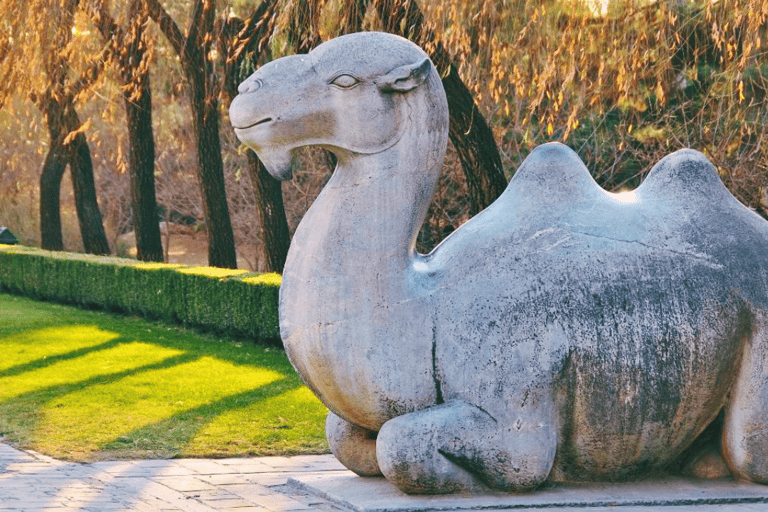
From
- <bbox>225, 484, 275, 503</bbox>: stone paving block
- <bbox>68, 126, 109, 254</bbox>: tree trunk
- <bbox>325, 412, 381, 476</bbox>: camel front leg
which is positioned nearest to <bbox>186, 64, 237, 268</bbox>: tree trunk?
<bbox>68, 126, 109, 254</bbox>: tree trunk

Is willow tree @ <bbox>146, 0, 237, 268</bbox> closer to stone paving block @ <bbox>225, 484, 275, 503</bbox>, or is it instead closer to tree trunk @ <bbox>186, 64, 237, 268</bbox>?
tree trunk @ <bbox>186, 64, 237, 268</bbox>

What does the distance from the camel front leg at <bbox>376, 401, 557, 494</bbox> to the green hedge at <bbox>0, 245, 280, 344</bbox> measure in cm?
786

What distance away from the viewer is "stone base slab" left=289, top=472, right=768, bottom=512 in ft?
15.8

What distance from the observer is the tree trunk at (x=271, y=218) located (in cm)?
1533

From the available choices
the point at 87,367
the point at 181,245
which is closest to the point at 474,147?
the point at 87,367

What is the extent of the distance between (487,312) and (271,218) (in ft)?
34.8

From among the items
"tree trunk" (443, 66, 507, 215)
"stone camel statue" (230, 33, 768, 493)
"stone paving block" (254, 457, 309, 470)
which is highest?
"tree trunk" (443, 66, 507, 215)

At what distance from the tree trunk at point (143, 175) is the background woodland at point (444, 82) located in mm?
26

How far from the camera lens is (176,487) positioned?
18.7 ft

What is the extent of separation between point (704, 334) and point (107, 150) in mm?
23497

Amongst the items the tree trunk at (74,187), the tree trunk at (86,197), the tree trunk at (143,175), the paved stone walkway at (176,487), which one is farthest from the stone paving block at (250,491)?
the tree trunk at (86,197)

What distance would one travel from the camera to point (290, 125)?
4992mm

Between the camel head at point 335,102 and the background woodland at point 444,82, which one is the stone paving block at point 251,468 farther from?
the background woodland at point 444,82

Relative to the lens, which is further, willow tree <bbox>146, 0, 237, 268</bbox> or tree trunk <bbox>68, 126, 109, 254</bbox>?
tree trunk <bbox>68, 126, 109, 254</bbox>
